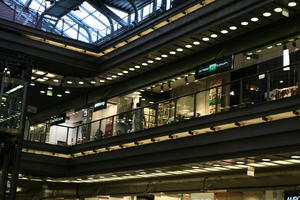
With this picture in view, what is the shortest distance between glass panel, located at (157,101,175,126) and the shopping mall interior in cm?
4

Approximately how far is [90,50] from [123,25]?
6.57 ft

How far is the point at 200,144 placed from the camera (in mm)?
15336

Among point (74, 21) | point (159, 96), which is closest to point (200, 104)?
point (159, 96)

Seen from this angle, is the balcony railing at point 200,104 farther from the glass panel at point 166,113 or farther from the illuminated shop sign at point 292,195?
the illuminated shop sign at point 292,195

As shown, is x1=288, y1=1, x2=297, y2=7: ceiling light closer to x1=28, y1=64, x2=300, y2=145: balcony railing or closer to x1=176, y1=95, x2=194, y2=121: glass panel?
x1=28, y1=64, x2=300, y2=145: balcony railing

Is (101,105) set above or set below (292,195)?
above

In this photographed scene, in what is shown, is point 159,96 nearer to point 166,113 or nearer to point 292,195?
point 166,113

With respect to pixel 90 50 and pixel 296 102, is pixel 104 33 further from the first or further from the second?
pixel 296 102

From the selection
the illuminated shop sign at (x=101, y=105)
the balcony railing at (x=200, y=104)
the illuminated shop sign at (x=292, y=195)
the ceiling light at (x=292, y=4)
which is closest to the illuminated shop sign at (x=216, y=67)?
the balcony railing at (x=200, y=104)

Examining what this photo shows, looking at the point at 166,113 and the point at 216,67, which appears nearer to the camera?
the point at 216,67

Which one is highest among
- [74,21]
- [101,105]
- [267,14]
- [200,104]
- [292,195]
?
[74,21]

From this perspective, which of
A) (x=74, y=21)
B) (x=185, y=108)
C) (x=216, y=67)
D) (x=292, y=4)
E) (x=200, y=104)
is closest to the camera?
(x=292, y=4)

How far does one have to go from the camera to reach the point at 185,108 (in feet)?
54.1

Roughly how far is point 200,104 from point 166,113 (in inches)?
67.2
